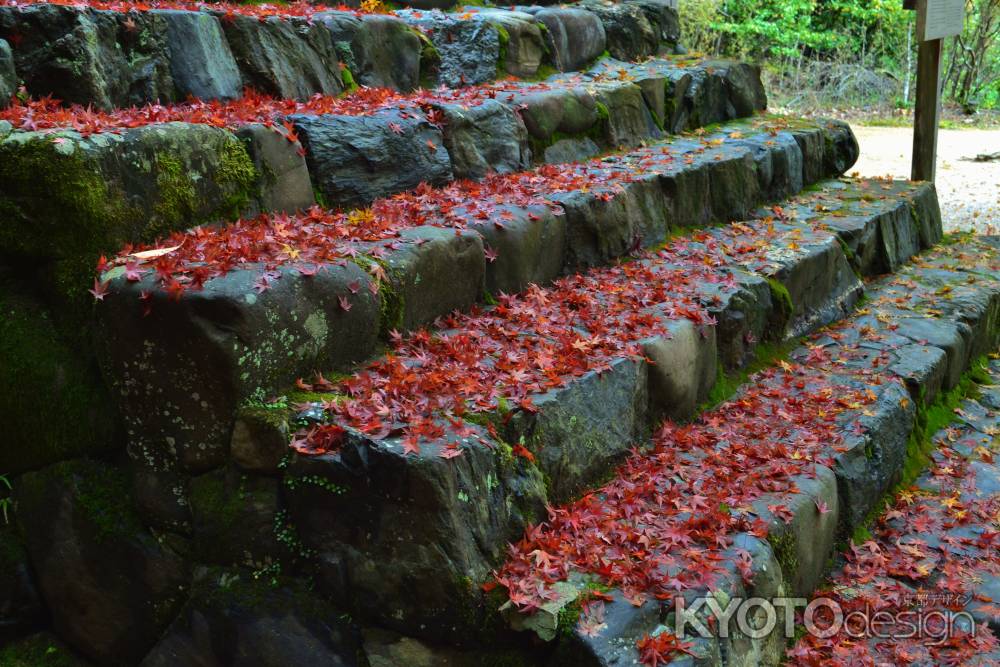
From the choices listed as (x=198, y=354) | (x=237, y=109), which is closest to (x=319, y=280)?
(x=198, y=354)

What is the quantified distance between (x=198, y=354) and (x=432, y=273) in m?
1.36

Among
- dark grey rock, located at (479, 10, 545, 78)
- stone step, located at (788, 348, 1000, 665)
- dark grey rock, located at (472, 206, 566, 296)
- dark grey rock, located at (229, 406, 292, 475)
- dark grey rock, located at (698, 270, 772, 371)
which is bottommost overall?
stone step, located at (788, 348, 1000, 665)

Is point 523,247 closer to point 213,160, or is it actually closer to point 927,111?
point 213,160

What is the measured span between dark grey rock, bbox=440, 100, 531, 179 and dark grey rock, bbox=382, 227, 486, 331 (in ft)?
4.30

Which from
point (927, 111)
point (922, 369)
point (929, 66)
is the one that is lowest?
point (922, 369)

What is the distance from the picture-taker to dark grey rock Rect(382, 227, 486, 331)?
394cm

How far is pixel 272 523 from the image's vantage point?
10.3ft

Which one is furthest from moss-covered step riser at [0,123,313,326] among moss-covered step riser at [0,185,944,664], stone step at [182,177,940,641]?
stone step at [182,177,940,641]

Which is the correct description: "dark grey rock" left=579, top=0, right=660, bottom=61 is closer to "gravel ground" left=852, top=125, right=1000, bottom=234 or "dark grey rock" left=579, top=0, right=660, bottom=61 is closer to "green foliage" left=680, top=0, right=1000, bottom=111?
"gravel ground" left=852, top=125, right=1000, bottom=234

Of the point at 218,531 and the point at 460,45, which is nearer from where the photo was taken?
the point at 218,531

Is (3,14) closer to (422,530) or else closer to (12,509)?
(12,509)

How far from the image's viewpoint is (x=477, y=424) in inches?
130

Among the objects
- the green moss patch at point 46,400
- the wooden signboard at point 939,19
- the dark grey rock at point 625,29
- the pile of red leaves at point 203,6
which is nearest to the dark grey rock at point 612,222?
the pile of red leaves at point 203,6

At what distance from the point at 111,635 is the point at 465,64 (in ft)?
16.9
